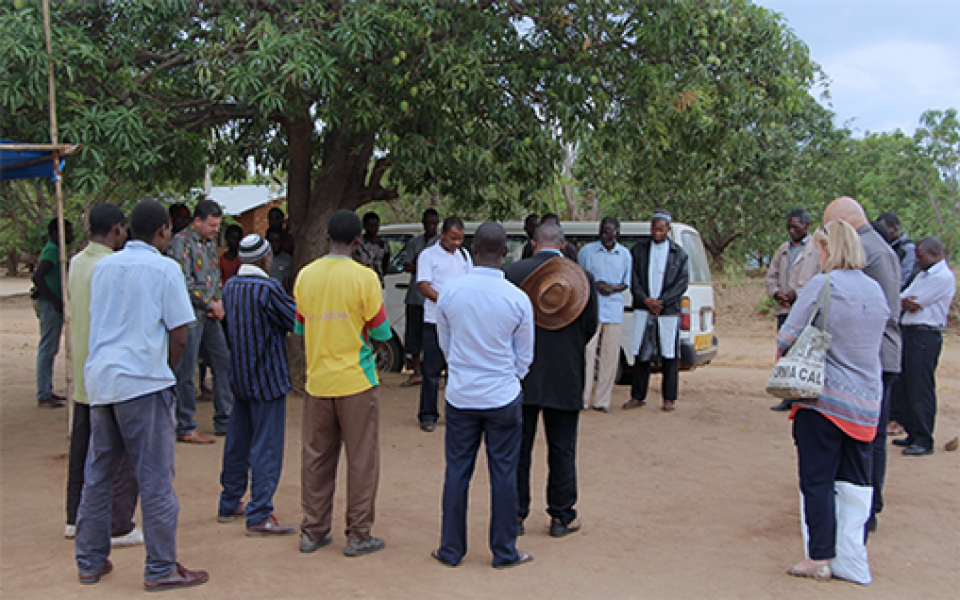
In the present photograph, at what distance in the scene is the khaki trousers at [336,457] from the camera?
15.3 feet

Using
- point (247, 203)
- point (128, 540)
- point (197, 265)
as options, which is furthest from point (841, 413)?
point (247, 203)

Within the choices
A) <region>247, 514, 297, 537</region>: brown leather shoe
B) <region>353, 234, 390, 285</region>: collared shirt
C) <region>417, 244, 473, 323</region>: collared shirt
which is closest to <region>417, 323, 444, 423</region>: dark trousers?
<region>417, 244, 473, 323</region>: collared shirt

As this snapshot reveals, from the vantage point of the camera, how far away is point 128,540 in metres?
4.79

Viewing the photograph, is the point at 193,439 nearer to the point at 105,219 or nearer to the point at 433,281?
the point at 433,281

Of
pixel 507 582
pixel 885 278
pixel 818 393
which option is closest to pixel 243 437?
pixel 507 582

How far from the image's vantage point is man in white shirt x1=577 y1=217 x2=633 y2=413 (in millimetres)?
8992

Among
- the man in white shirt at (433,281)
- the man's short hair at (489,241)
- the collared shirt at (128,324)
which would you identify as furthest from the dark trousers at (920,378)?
the collared shirt at (128,324)

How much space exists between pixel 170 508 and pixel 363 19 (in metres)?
4.41

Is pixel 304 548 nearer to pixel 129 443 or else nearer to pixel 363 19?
pixel 129 443

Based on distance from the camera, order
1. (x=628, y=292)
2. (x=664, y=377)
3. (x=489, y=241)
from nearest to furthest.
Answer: (x=489, y=241) < (x=664, y=377) < (x=628, y=292)

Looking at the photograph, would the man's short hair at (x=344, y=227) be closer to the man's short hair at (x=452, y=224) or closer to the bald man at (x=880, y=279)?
the bald man at (x=880, y=279)

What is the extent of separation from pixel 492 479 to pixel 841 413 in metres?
1.85

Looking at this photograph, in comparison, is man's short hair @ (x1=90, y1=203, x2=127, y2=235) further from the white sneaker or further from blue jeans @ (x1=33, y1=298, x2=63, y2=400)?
blue jeans @ (x1=33, y1=298, x2=63, y2=400)

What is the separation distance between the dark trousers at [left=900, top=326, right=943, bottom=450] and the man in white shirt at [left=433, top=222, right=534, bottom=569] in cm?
436
